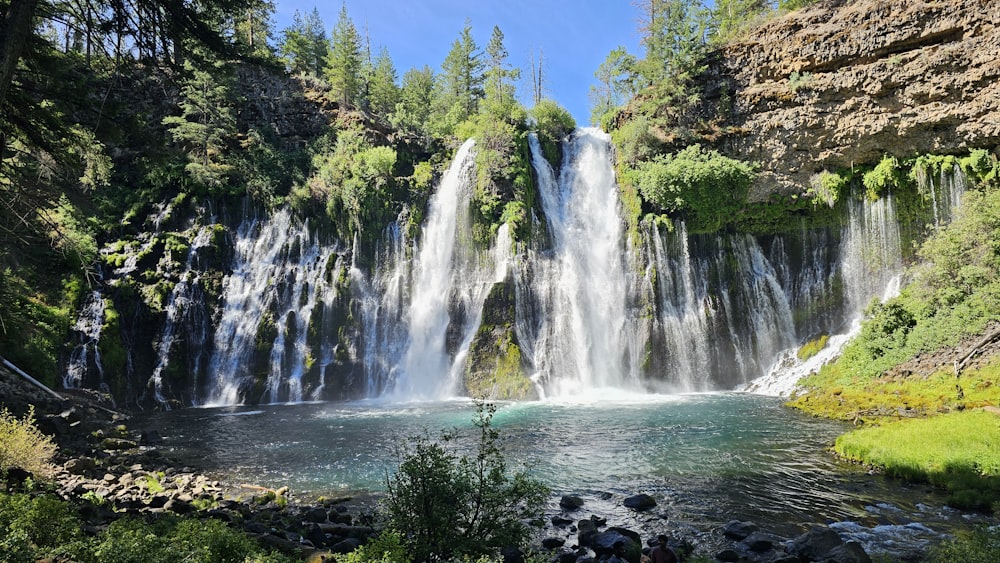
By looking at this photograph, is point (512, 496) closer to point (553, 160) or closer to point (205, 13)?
point (205, 13)

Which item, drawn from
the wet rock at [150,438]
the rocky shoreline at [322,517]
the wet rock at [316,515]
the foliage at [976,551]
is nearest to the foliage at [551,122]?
the wet rock at [150,438]

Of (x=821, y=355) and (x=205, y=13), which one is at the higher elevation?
(x=205, y=13)

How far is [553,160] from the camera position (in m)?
32.7

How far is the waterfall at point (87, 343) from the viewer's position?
22.5m

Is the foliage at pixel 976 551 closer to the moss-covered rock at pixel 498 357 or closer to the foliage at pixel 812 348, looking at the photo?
the moss-covered rock at pixel 498 357

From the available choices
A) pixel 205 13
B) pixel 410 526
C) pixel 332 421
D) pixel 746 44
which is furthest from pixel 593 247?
pixel 410 526

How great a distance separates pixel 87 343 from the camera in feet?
76.9

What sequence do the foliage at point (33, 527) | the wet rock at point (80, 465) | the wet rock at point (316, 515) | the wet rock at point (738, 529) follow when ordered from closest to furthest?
1. the foliage at point (33, 527)
2. the wet rock at point (738, 529)
3. the wet rock at point (316, 515)
4. the wet rock at point (80, 465)

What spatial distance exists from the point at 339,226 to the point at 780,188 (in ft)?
81.7

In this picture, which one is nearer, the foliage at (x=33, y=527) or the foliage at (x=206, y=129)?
the foliage at (x=33, y=527)

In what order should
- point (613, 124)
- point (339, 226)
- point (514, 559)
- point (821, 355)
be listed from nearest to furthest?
point (514, 559)
point (821, 355)
point (339, 226)
point (613, 124)

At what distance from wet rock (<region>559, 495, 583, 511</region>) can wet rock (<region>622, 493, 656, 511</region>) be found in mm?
848

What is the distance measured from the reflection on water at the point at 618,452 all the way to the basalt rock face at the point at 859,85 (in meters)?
13.9

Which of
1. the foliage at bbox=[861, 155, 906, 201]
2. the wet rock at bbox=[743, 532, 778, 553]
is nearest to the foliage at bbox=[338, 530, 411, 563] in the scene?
the wet rock at bbox=[743, 532, 778, 553]
